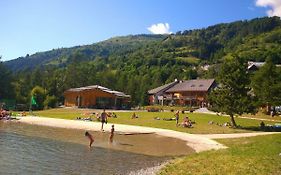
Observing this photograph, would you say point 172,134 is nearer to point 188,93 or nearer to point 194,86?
point 188,93

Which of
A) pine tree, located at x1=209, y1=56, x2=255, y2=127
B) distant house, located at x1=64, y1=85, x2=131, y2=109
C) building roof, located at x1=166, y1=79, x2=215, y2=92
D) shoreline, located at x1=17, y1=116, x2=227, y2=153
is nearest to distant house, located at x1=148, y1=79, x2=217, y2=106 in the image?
building roof, located at x1=166, y1=79, x2=215, y2=92

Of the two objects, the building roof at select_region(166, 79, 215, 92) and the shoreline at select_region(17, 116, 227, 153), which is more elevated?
the building roof at select_region(166, 79, 215, 92)

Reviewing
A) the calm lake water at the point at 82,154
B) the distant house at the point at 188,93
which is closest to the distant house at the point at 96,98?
the distant house at the point at 188,93

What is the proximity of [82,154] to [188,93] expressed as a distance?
86.2m

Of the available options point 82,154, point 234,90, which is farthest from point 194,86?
point 82,154

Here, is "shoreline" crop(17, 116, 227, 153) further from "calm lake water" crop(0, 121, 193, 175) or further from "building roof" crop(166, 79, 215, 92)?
"building roof" crop(166, 79, 215, 92)

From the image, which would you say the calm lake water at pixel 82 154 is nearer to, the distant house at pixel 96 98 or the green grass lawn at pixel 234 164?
the green grass lawn at pixel 234 164

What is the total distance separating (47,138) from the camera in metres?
34.1

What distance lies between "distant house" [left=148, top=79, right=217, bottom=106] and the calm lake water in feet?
231

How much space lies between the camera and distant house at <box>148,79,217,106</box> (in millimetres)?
105425

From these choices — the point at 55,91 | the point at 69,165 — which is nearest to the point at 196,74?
the point at 55,91

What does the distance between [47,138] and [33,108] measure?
53621 millimetres

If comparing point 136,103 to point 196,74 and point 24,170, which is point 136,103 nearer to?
point 196,74

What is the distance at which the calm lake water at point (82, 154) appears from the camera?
66.1ft
